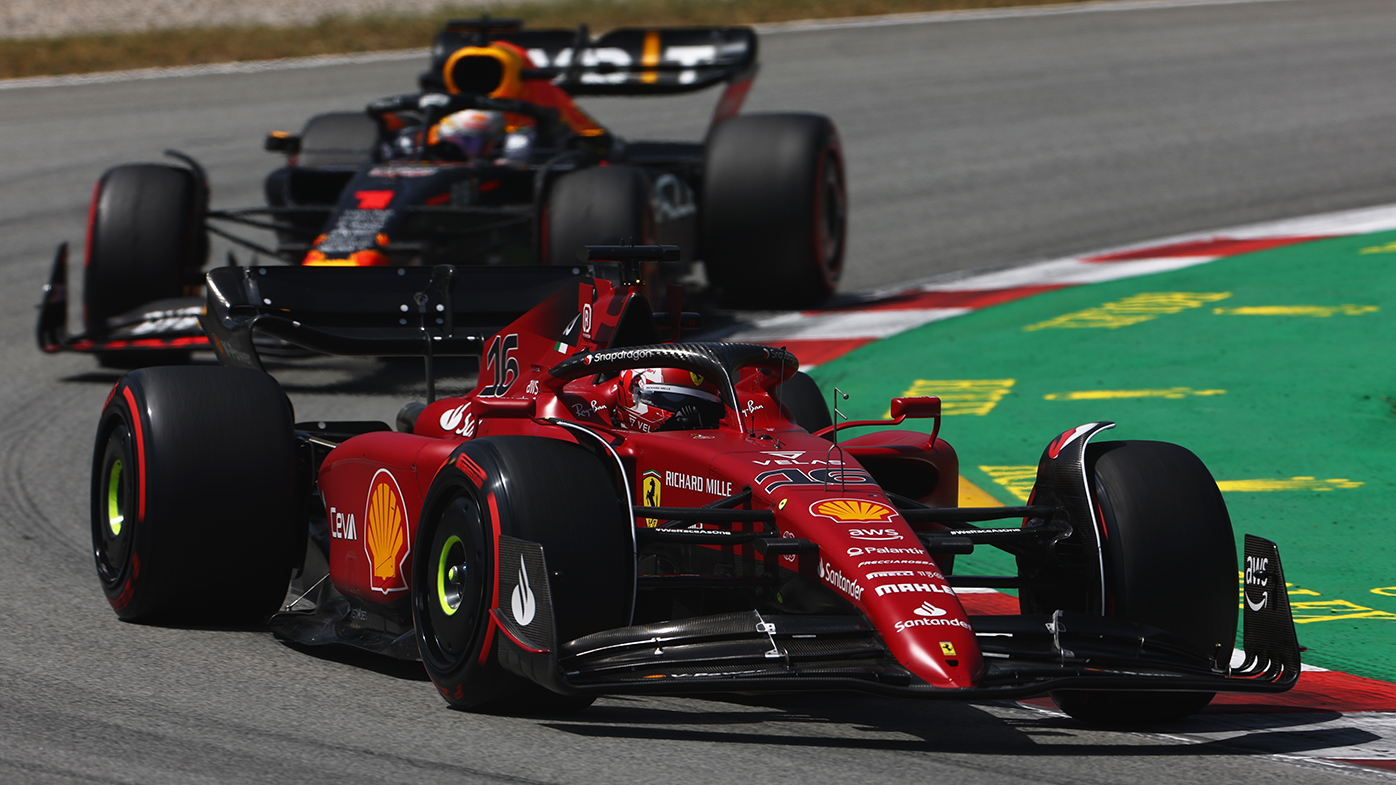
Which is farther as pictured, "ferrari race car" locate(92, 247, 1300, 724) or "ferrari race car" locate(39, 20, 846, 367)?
"ferrari race car" locate(39, 20, 846, 367)

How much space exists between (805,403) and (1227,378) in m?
3.95

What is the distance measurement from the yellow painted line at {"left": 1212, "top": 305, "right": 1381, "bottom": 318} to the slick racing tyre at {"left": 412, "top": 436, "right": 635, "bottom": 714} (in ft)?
24.4

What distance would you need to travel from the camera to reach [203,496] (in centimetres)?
590

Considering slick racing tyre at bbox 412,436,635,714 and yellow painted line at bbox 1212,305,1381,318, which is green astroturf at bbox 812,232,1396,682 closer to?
yellow painted line at bbox 1212,305,1381,318

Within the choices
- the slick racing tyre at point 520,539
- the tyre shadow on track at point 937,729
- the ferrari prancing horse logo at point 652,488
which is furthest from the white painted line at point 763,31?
the tyre shadow on track at point 937,729

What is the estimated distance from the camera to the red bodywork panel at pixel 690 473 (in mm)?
4578

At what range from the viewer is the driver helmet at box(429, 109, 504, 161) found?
1230cm

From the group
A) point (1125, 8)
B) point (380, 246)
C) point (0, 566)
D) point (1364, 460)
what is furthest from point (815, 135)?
point (1125, 8)

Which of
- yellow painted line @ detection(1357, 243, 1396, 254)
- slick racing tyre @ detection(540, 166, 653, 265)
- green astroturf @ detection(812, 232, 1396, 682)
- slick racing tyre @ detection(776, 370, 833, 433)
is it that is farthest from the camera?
yellow painted line @ detection(1357, 243, 1396, 254)

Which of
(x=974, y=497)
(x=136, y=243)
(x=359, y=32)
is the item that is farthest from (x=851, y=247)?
(x=359, y=32)

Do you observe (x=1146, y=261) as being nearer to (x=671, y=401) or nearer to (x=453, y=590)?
(x=671, y=401)

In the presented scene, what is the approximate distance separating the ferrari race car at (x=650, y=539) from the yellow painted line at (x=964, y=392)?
2923mm

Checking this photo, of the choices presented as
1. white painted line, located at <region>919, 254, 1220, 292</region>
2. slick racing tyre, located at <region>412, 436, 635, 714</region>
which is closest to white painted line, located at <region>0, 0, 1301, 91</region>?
white painted line, located at <region>919, 254, 1220, 292</region>

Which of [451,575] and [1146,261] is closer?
[451,575]
